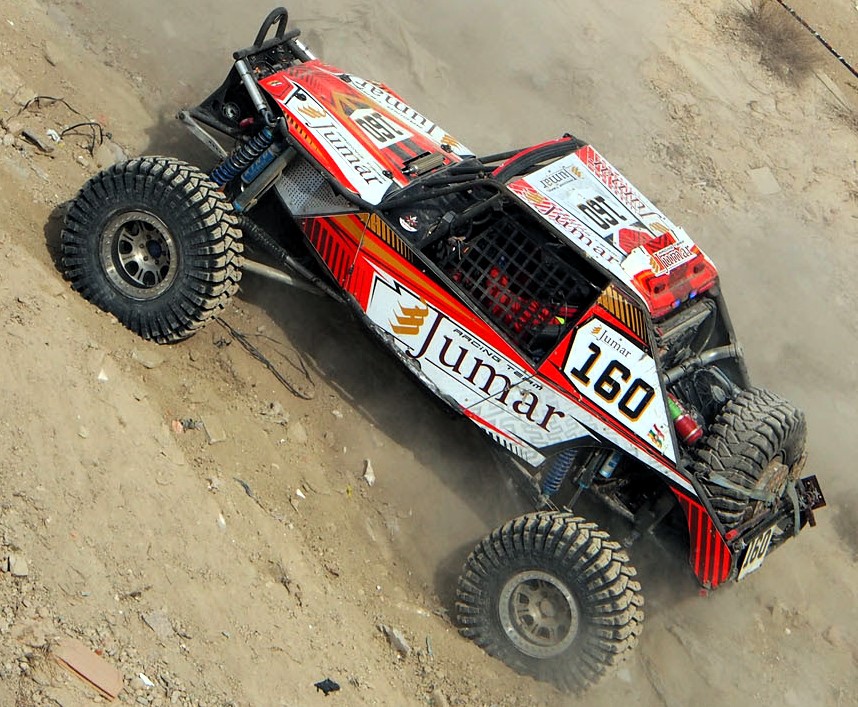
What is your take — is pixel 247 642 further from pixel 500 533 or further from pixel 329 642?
pixel 500 533

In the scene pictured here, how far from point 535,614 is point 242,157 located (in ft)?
11.9

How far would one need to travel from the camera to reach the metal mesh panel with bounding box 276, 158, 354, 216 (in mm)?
7375

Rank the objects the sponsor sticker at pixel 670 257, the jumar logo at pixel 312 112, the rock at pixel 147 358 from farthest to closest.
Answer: the jumar logo at pixel 312 112 < the rock at pixel 147 358 < the sponsor sticker at pixel 670 257

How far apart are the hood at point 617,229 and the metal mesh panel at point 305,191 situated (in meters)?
1.26

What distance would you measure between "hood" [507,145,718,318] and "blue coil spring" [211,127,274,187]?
1745 millimetres

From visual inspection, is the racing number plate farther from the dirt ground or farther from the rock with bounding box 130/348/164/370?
the rock with bounding box 130/348/164/370

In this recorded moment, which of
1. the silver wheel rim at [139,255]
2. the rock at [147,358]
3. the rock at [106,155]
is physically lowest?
the rock at [147,358]

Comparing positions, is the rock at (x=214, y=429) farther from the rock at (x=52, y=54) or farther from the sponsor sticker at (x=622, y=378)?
the rock at (x=52, y=54)

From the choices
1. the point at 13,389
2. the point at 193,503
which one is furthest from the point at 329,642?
the point at 13,389

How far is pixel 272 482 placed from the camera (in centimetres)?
718

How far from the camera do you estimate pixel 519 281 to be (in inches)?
272

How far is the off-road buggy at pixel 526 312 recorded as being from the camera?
657 centimetres

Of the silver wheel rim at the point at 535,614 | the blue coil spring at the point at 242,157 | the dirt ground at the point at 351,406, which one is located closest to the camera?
the dirt ground at the point at 351,406

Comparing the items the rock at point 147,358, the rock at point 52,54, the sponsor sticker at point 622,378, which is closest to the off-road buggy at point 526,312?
the sponsor sticker at point 622,378
